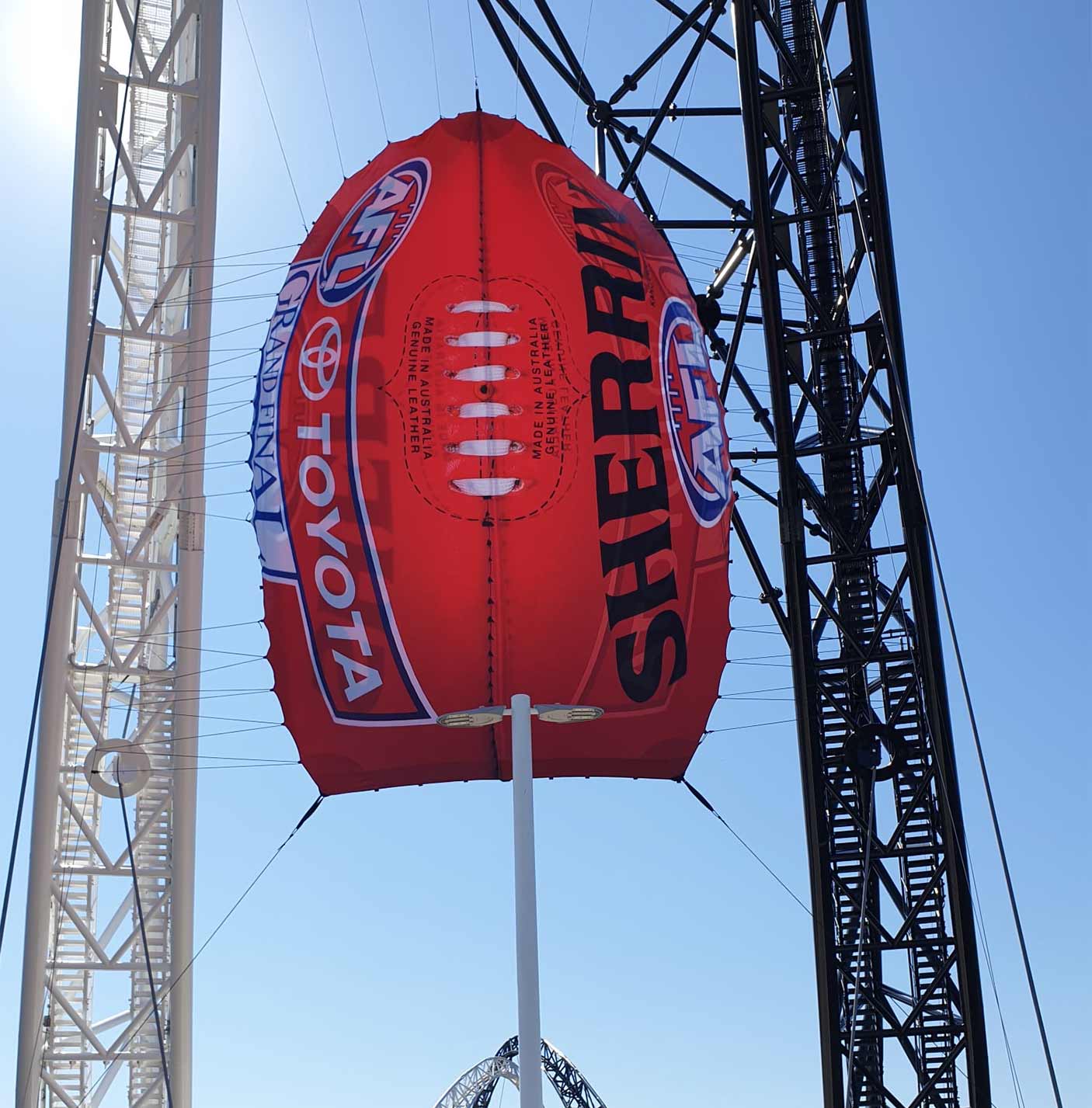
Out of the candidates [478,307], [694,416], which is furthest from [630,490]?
[478,307]

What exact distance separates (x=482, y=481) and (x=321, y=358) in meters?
1.89

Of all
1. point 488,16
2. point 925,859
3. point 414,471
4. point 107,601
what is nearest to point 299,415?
point 414,471

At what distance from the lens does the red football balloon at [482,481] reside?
12.3m

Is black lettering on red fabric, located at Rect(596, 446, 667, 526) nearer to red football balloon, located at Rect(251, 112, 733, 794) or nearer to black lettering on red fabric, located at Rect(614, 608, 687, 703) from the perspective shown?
red football balloon, located at Rect(251, 112, 733, 794)

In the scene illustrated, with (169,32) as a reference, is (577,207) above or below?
below

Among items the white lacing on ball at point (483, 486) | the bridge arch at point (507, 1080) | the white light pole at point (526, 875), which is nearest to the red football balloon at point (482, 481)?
the white lacing on ball at point (483, 486)

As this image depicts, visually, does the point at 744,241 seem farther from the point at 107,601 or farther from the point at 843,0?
the point at 107,601

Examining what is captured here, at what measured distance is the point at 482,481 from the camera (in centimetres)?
1257

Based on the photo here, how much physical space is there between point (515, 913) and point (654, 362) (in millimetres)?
6028

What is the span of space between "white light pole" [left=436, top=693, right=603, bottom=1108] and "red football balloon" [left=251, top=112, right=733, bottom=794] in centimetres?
245

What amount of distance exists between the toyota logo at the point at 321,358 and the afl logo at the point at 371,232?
25 centimetres

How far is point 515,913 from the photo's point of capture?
357 inches

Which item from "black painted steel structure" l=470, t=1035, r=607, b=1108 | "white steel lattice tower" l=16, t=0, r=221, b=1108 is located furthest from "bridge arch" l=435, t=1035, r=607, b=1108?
"white steel lattice tower" l=16, t=0, r=221, b=1108

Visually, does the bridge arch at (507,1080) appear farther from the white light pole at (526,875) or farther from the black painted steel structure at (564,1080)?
the white light pole at (526,875)
